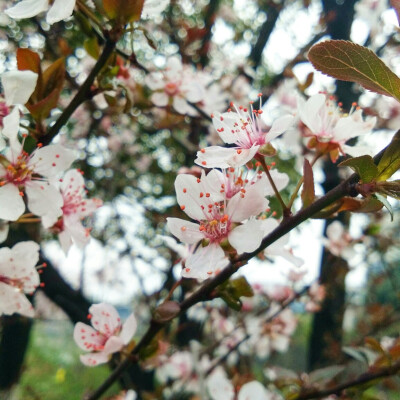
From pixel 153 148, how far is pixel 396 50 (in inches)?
68.9

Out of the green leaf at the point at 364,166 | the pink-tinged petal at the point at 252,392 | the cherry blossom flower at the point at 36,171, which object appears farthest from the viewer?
the pink-tinged petal at the point at 252,392

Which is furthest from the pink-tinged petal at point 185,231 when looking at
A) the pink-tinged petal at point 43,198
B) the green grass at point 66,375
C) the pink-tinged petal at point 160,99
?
the green grass at point 66,375

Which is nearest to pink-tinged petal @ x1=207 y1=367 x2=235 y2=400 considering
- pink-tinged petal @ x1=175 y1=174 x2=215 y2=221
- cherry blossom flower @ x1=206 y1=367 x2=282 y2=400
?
cherry blossom flower @ x1=206 y1=367 x2=282 y2=400

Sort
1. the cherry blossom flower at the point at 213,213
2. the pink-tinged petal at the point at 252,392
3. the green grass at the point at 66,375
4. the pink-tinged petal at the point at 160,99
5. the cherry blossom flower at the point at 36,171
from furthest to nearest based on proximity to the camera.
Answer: the green grass at the point at 66,375, the pink-tinged petal at the point at 160,99, the pink-tinged petal at the point at 252,392, the cherry blossom flower at the point at 36,171, the cherry blossom flower at the point at 213,213

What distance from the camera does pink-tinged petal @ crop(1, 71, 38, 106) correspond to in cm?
63

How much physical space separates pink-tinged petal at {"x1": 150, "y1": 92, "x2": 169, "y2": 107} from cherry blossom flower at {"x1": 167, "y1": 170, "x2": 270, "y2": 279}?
80 cm

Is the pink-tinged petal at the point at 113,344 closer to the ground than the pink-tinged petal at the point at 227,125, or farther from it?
closer to the ground

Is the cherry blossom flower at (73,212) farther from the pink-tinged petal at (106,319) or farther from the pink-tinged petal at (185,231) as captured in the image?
the pink-tinged petal at (185,231)

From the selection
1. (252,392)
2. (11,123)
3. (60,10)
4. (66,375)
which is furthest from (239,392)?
(66,375)

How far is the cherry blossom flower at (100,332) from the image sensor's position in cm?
82

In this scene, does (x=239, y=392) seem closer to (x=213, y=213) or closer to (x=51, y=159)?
(x=213, y=213)

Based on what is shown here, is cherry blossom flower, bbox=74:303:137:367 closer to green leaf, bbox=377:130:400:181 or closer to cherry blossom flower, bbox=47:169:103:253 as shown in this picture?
cherry blossom flower, bbox=47:169:103:253

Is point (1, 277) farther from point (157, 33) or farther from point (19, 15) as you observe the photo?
point (157, 33)

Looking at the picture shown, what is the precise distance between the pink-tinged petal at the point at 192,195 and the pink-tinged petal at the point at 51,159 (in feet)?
0.76
